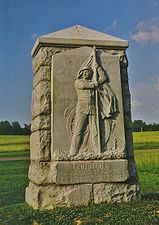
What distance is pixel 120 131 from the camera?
4.62 meters

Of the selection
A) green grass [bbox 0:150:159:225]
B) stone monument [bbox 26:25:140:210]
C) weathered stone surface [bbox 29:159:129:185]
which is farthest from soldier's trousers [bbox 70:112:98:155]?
green grass [bbox 0:150:159:225]

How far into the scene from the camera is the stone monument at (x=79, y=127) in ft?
14.1

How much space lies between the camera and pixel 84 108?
4496mm

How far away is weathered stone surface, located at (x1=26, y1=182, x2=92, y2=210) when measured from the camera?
4234 mm

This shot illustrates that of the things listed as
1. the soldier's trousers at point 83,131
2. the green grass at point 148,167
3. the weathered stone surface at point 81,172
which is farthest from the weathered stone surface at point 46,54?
the green grass at point 148,167

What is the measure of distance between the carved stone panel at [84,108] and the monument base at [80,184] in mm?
151

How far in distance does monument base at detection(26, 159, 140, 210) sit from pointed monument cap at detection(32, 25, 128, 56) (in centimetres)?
170

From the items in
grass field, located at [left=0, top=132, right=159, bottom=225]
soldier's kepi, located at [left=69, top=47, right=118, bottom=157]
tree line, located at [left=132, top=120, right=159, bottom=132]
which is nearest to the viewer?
grass field, located at [left=0, top=132, right=159, bottom=225]

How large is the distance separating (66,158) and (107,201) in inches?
32.0

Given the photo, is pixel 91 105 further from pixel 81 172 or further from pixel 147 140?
pixel 147 140

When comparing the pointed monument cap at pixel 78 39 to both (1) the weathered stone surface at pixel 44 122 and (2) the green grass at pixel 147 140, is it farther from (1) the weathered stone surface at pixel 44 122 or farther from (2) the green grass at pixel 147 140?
(2) the green grass at pixel 147 140

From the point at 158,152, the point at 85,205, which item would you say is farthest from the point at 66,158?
the point at 158,152

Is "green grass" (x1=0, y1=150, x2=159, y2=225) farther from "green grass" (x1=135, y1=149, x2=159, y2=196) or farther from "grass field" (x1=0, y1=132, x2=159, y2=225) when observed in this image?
"green grass" (x1=135, y1=149, x2=159, y2=196)

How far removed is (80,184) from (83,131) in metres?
0.72
